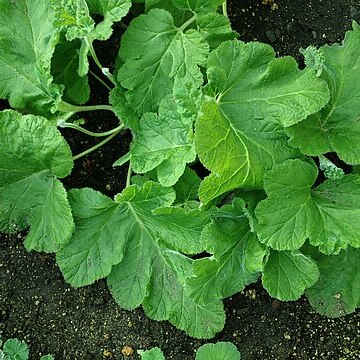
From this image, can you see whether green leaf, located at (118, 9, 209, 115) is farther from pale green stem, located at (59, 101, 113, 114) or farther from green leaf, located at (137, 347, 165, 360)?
green leaf, located at (137, 347, 165, 360)

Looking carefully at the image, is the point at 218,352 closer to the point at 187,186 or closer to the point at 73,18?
the point at 187,186

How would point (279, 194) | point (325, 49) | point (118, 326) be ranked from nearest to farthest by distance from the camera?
point (279, 194)
point (325, 49)
point (118, 326)

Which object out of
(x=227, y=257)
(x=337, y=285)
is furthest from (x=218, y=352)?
(x=337, y=285)

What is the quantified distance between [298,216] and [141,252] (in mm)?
625

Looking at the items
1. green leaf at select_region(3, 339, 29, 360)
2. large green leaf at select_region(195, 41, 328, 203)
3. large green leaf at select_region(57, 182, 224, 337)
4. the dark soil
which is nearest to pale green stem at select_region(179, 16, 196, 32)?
large green leaf at select_region(195, 41, 328, 203)

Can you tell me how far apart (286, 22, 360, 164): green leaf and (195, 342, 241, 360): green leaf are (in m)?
0.81

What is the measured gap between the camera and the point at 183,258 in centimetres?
275

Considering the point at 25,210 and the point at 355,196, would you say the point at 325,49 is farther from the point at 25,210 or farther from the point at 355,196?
the point at 25,210

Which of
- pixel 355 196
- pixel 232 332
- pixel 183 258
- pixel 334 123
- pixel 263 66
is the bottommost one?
pixel 232 332

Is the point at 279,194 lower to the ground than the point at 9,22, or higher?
lower

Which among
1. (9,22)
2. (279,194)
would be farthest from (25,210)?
(279,194)

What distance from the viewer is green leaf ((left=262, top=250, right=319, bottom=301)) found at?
8.67 feet

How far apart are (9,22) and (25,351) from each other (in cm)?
121

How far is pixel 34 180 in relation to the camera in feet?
8.90
